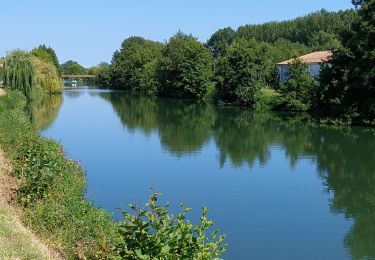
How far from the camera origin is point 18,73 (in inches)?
2082

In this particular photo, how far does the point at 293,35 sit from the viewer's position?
409 ft

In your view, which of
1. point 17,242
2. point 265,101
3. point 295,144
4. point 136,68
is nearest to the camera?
point 17,242

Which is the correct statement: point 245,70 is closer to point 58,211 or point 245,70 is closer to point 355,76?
point 355,76

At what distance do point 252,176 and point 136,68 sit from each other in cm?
8950

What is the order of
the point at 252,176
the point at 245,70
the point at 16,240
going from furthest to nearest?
the point at 245,70 < the point at 252,176 < the point at 16,240

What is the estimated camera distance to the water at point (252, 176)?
14.3m

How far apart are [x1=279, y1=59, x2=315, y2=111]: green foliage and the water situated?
23.6ft

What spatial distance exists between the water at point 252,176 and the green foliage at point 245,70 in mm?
16663

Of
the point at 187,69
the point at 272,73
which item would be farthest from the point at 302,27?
the point at 272,73

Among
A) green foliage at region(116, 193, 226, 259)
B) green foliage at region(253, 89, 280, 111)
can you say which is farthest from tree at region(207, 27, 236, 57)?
green foliage at region(116, 193, 226, 259)

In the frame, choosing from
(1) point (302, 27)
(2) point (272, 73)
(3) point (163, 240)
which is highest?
(1) point (302, 27)

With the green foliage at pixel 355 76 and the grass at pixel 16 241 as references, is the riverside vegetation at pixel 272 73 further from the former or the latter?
the grass at pixel 16 241

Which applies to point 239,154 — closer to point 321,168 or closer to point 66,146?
point 321,168

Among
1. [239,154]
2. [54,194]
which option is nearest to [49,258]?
[54,194]
